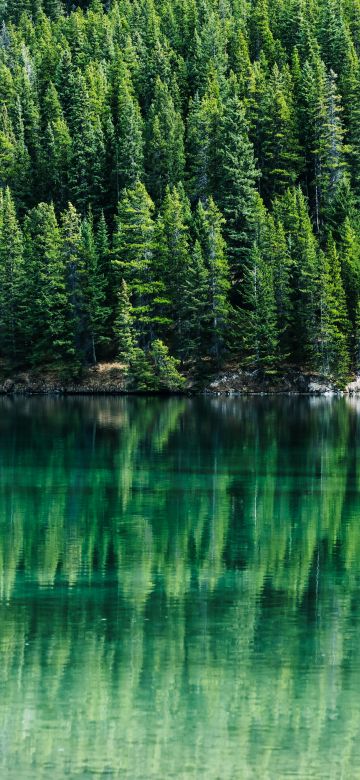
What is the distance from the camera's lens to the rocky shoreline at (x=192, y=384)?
9775 centimetres

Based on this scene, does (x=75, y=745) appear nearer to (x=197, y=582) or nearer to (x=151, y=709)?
(x=151, y=709)

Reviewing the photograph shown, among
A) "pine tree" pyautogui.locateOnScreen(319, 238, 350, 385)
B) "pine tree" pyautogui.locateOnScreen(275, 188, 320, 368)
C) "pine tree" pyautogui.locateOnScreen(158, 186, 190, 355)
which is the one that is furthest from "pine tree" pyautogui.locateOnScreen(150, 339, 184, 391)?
"pine tree" pyautogui.locateOnScreen(319, 238, 350, 385)

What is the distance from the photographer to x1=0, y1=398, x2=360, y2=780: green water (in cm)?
1509

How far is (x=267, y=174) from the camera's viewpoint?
121312 millimetres

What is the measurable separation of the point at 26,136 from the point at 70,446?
90487mm

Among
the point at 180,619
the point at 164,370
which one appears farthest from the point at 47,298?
the point at 180,619

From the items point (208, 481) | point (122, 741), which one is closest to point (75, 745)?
point (122, 741)

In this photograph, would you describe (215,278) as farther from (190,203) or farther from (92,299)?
(190,203)

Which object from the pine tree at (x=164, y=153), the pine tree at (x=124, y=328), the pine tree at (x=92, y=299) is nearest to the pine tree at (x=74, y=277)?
the pine tree at (x=92, y=299)

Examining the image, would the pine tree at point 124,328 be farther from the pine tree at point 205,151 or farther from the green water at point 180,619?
the green water at point 180,619

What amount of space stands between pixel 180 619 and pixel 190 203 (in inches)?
3938

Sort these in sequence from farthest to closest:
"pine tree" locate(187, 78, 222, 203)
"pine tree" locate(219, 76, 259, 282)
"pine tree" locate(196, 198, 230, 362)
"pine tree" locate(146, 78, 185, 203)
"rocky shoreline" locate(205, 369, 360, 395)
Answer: "pine tree" locate(146, 78, 185, 203)
"pine tree" locate(187, 78, 222, 203)
"pine tree" locate(219, 76, 259, 282)
"pine tree" locate(196, 198, 230, 362)
"rocky shoreline" locate(205, 369, 360, 395)

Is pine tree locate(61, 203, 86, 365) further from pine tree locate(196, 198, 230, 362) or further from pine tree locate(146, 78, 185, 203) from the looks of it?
pine tree locate(196, 198, 230, 362)

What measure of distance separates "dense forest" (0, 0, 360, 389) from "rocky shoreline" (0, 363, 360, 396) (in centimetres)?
111
